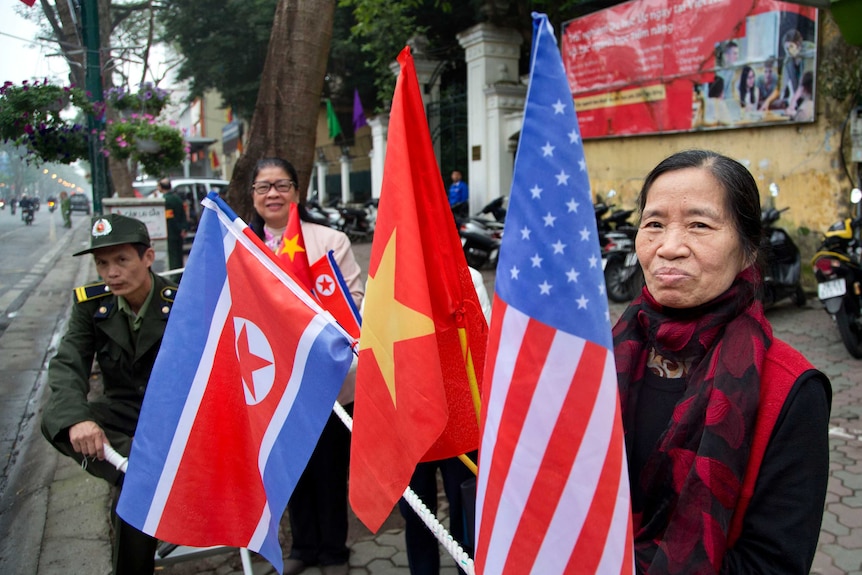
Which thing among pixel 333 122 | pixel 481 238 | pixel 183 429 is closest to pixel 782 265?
pixel 481 238

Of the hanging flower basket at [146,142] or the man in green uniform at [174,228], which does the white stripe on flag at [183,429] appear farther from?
the man in green uniform at [174,228]

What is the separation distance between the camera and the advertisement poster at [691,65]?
7.95 m

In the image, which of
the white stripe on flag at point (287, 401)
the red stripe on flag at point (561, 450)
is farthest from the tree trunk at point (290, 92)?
the red stripe on flag at point (561, 450)

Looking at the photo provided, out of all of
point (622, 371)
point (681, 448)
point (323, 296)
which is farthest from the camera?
point (323, 296)

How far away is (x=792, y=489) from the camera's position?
4.16 feet

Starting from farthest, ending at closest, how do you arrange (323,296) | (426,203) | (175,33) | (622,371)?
(175,33)
(323,296)
(426,203)
(622,371)

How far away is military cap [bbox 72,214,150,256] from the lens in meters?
2.68

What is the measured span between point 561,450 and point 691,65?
9.12m

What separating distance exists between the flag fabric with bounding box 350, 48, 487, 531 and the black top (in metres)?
0.73

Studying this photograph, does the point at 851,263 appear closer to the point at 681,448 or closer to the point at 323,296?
the point at 323,296

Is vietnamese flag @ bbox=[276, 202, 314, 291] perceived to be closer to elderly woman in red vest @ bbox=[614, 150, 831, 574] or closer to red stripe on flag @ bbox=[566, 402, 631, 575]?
elderly woman in red vest @ bbox=[614, 150, 831, 574]

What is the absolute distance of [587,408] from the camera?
4.08ft

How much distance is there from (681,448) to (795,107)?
26.2 ft

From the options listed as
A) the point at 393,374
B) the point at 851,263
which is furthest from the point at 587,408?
the point at 851,263
